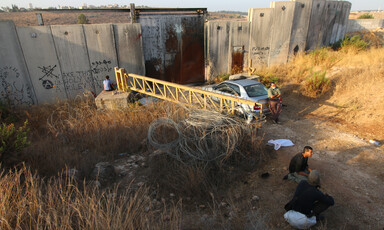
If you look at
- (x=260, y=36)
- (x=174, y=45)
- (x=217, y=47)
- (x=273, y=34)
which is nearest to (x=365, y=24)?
(x=273, y=34)

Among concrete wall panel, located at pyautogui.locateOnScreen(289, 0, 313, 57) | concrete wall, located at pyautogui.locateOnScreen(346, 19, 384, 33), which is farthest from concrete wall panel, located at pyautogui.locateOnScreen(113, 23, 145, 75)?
concrete wall, located at pyautogui.locateOnScreen(346, 19, 384, 33)

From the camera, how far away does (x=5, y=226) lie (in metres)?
2.52

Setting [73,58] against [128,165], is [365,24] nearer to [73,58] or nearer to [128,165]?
[73,58]

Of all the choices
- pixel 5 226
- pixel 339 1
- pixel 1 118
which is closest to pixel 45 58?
pixel 1 118

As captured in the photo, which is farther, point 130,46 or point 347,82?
point 130,46

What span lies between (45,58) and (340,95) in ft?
43.4

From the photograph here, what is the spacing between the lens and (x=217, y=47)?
13.0 meters

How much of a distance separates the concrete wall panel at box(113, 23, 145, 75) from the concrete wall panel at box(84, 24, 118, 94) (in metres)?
0.28

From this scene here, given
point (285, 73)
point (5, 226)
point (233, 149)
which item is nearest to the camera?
point (5, 226)

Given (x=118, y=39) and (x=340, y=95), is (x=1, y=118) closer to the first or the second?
(x=118, y=39)

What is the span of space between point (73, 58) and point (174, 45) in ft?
17.0

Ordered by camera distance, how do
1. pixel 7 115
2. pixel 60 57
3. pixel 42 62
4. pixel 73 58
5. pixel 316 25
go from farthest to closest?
pixel 316 25
pixel 73 58
pixel 60 57
pixel 42 62
pixel 7 115

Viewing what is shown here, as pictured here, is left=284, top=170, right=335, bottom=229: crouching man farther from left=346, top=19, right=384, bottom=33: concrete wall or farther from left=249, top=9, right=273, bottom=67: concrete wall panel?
left=346, top=19, right=384, bottom=33: concrete wall

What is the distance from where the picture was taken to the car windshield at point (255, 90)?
760cm
